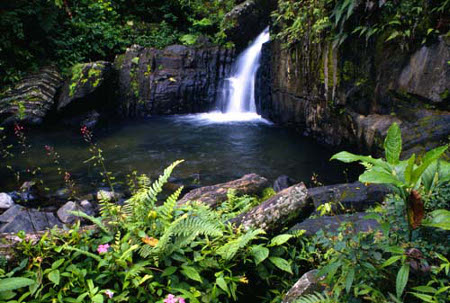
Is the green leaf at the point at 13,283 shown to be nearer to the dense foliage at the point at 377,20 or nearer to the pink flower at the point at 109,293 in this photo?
the pink flower at the point at 109,293

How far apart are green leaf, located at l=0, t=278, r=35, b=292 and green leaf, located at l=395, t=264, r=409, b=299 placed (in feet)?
6.51

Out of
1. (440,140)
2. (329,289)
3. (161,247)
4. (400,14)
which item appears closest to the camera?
(329,289)

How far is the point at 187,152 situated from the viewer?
9.41 meters

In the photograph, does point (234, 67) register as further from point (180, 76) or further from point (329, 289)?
point (329, 289)

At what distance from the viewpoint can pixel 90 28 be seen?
14922 millimetres


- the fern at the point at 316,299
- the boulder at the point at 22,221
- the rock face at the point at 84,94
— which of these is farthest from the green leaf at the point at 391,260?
the rock face at the point at 84,94

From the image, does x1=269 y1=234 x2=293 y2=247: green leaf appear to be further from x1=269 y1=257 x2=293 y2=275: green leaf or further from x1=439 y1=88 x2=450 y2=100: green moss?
x1=439 y1=88 x2=450 y2=100: green moss

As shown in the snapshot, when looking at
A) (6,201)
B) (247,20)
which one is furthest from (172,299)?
(247,20)

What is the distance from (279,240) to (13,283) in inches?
70.2

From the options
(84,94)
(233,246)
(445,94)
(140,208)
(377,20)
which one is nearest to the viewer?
(233,246)

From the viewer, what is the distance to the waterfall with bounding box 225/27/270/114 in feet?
44.1

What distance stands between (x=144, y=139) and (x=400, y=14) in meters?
7.94

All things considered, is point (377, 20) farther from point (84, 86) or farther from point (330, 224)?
point (84, 86)

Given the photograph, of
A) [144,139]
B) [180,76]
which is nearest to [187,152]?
[144,139]
